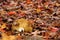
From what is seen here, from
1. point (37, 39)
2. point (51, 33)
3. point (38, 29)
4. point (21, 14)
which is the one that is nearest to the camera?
point (37, 39)

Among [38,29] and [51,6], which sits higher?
[51,6]

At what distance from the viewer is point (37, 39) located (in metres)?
4.51

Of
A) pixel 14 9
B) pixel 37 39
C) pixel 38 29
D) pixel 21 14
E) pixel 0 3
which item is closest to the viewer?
pixel 37 39

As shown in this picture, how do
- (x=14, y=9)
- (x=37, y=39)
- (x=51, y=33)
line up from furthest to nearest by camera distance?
(x=14, y=9) < (x=51, y=33) < (x=37, y=39)

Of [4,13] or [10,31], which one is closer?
Result: [10,31]

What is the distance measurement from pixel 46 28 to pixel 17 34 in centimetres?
80

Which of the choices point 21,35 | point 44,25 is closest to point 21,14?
point 44,25

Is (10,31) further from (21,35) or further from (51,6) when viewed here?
(51,6)

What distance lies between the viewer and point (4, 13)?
6180 mm

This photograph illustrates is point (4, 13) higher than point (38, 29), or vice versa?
point (4, 13)

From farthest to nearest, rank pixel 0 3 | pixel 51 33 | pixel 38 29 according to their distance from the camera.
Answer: pixel 0 3 → pixel 38 29 → pixel 51 33

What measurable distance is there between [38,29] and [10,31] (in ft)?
2.34

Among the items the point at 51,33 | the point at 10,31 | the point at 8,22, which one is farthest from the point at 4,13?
the point at 51,33

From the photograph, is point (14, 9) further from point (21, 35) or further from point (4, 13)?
point (21, 35)
